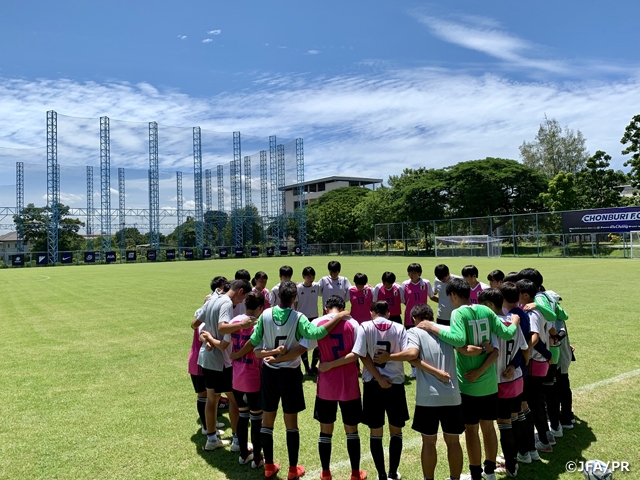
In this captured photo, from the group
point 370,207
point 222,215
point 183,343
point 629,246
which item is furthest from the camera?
point 222,215

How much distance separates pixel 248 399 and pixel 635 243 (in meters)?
40.4

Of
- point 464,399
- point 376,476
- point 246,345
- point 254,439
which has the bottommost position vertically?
point 376,476

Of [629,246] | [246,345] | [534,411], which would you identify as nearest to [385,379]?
[246,345]

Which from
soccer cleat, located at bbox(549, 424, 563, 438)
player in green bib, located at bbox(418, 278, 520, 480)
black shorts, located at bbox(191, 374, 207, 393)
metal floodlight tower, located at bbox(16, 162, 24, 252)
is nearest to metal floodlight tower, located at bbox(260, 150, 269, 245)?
metal floodlight tower, located at bbox(16, 162, 24, 252)

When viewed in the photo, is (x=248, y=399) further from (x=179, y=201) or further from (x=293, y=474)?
(x=179, y=201)

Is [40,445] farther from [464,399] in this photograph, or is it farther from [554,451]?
[554,451]

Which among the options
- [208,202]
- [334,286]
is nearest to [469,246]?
[334,286]

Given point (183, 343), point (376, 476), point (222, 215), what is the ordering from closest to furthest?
point (376, 476), point (183, 343), point (222, 215)

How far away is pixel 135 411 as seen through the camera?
20.9ft

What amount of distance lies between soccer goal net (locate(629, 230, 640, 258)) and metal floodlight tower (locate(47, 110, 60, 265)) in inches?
2391

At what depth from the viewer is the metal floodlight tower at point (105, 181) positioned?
63.6 m

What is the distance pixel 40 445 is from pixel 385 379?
13.9 ft

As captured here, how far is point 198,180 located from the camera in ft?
238

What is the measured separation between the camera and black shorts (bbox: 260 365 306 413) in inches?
175
